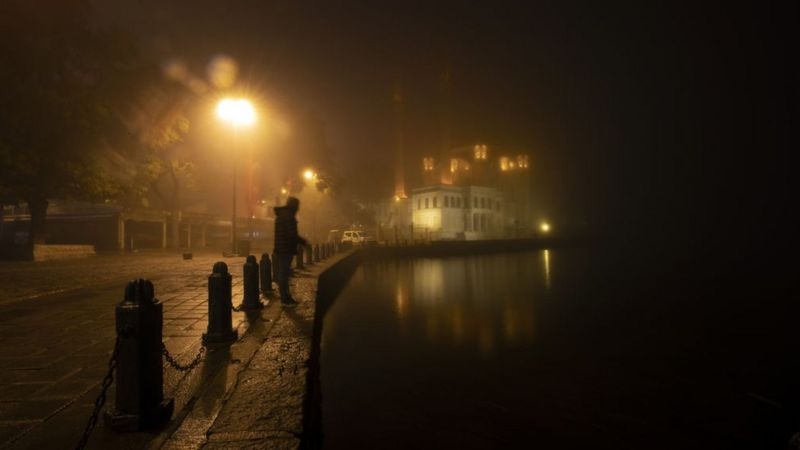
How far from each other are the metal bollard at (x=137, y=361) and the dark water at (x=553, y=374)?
9.30ft

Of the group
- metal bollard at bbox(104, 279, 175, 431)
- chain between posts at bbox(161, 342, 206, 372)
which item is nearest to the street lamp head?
chain between posts at bbox(161, 342, 206, 372)

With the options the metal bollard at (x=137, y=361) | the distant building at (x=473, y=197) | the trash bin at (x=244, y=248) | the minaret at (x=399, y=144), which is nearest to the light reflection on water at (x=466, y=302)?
the trash bin at (x=244, y=248)

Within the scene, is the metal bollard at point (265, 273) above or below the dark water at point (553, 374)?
above

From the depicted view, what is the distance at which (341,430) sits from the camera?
522 centimetres

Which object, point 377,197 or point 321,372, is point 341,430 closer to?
point 321,372

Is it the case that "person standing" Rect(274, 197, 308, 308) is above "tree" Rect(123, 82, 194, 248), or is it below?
below

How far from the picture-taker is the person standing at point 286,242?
722 cm

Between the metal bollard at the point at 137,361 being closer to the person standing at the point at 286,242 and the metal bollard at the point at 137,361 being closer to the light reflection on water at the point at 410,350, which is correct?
the light reflection on water at the point at 410,350

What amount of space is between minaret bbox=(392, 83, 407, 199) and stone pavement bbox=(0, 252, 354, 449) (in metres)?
56.5

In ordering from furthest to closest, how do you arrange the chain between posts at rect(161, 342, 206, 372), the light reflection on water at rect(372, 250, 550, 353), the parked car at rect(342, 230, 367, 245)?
the parked car at rect(342, 230, 367, 245) → the light reflection on water at rect(372, 250, 550, 353) → the chain between posts at rect(161, 342, 206, 372)

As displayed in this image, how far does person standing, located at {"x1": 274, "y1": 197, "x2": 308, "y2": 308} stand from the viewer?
7223mm

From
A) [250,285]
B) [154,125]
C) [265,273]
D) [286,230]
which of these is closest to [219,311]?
[250,285]

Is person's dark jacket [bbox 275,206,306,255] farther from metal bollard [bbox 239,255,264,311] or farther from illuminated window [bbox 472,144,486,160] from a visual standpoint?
illuminated window [bbox 472,144,486,160]

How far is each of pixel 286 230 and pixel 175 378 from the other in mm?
4046
